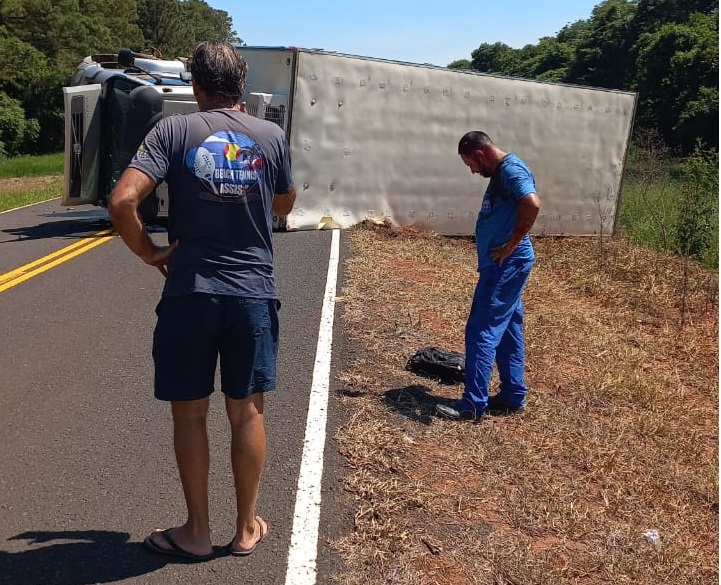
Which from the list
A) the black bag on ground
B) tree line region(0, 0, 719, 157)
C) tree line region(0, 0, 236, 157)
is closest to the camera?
the black bag on ground

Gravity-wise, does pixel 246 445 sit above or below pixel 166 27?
below

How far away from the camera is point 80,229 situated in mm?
13445

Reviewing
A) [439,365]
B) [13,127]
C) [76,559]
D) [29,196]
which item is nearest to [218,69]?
[76,559]

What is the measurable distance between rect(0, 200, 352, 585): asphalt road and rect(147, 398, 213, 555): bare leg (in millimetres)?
111

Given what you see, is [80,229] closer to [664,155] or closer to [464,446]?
[464,446]

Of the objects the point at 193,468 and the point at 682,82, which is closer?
the point at 193,468

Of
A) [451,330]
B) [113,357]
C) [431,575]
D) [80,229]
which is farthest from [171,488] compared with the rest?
[80,229]

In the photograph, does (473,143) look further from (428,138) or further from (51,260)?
(428,138)

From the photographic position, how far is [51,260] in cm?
1043

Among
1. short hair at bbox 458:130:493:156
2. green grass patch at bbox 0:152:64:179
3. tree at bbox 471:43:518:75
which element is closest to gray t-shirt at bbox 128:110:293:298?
short hair at bbox 458:130:493:156

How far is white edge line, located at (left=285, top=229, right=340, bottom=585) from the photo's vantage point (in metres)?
3.46

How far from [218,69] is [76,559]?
215cm

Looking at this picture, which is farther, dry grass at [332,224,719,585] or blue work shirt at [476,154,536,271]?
blue work shirt at [476,154,536,271]

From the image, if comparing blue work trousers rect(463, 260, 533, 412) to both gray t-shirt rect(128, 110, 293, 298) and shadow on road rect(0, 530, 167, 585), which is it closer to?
gray t-shirt rect(128, 110, 293, 298)
